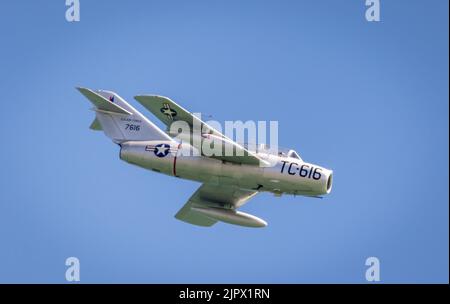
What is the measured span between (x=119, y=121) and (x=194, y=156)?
3.73 m

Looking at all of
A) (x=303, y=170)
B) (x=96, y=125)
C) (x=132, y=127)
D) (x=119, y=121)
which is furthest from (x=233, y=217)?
(x=96, y=125)

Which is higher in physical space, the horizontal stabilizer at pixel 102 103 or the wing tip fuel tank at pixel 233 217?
the horizontal stabilizer at pixel 102 103

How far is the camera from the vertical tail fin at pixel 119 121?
1454 inches

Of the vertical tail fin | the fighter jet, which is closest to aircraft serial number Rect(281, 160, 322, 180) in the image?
the fighter jet

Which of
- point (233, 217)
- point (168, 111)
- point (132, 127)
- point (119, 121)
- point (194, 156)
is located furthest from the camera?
point (233, 217)

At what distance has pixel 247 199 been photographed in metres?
39.5

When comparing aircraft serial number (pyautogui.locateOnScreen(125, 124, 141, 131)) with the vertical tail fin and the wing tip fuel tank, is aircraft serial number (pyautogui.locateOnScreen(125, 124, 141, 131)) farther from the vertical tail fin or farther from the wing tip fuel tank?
the wing tip fuel tank

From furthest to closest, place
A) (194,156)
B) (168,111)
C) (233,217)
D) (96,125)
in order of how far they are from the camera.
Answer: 1. (233,217)
2. (96,125)
3. (194,156)
4. (168,111)

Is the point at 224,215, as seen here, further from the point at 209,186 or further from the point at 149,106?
the point at 149,106

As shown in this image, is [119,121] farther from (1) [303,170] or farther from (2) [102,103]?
(1) [303,170]

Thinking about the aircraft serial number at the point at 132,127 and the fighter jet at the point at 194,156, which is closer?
the fighter jet at the point at 194,156

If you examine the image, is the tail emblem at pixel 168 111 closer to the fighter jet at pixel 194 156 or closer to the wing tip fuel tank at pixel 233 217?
the fighter jet at pixel 194 156

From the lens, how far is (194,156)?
36.0 metres

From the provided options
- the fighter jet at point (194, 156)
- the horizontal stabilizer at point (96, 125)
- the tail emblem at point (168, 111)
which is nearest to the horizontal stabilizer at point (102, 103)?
the fighter jet at point (194, 156)
